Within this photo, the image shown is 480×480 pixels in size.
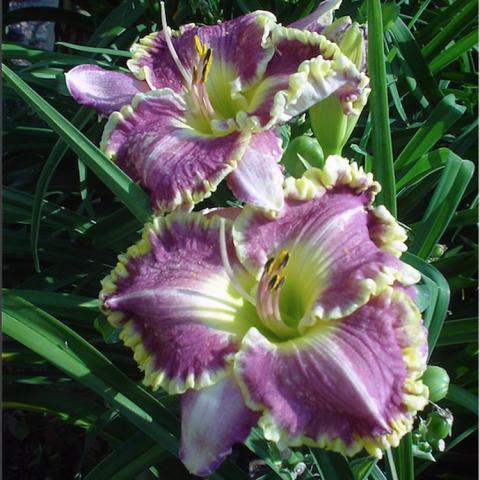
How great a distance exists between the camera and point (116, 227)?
0.98 metres

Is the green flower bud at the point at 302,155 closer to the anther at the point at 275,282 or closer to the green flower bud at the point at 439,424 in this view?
the anther at the point at 275,282

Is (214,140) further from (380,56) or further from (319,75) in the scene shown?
(380,56)

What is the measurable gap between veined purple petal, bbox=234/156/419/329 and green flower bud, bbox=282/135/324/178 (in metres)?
0.07

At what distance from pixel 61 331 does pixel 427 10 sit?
0.94 metres

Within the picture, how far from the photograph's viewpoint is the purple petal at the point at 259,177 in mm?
640

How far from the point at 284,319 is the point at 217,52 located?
337mm

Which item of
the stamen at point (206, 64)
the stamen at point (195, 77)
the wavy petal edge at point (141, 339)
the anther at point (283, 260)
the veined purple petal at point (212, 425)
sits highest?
the stamen at point (206, 64)

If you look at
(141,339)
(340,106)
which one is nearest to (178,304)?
(141,339)

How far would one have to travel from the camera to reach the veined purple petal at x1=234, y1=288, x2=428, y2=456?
0.55m

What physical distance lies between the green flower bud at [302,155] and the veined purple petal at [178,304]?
5.3 inches

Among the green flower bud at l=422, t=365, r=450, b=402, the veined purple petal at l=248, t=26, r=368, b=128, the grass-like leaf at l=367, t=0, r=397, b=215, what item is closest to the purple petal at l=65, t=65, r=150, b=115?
the veined purple petal at l=248, t=26, r=368, b=128

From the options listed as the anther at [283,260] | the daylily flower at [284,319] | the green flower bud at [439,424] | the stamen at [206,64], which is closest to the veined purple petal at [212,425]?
the daylily flower at [284,319]

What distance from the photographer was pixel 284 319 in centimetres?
68

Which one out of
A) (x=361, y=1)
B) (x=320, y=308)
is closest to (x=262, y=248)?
(x=320, y=308)
